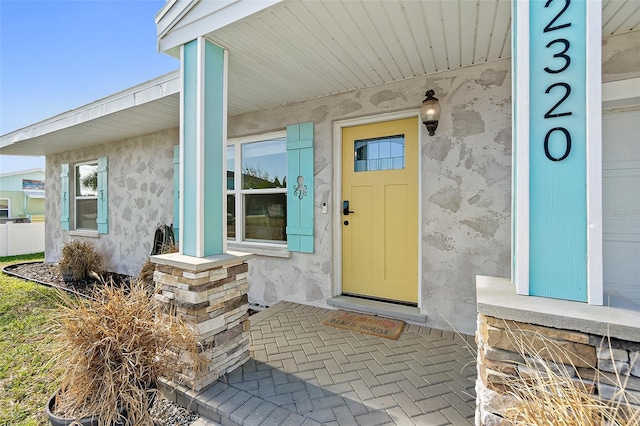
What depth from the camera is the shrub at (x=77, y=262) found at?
500 centimetres

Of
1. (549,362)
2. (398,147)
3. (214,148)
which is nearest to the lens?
(549,362)

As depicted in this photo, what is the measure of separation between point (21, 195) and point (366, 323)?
68.1 ft

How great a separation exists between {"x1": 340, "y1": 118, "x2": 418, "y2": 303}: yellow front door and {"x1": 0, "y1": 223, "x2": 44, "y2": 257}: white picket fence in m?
10.8

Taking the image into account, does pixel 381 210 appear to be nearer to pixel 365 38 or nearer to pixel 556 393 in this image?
pixel 365 38

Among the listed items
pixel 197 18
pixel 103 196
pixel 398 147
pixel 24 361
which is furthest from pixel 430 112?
pixel 103 196

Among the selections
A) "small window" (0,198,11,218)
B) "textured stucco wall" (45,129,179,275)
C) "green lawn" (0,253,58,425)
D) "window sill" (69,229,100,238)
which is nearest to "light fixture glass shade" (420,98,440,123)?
"green lawn" (0,253,58,425)

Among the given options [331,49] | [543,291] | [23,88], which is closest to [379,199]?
[331,49]

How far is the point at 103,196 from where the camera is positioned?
5.53 metres

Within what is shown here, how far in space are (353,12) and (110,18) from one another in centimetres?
482

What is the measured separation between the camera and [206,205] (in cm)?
220

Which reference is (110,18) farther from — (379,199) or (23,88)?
(379,199)

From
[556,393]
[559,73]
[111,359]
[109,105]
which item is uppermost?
[109,105]

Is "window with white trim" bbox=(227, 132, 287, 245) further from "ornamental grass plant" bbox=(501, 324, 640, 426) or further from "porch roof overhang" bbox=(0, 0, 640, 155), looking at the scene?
"ornamental grass plant" bbox=(501, 324, 640, 426)

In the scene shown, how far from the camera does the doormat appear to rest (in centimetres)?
267
